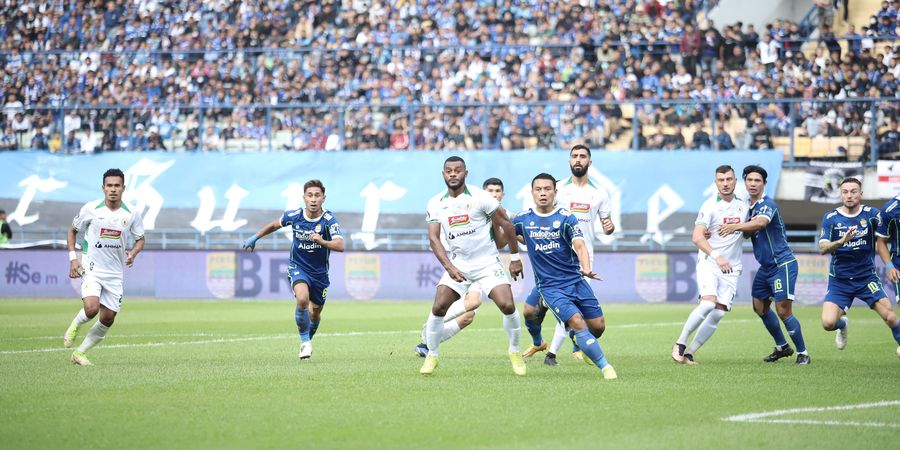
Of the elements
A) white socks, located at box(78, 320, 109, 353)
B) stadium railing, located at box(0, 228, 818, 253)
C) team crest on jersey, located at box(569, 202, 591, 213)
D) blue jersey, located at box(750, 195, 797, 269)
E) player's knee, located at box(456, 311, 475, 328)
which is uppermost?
team crest on jersey, located at box(569, 202, 591, 213)

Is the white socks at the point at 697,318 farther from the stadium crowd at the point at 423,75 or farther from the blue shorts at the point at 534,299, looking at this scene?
the stadium crowd at the point at 423,75

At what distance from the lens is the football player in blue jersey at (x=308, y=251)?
13844mm

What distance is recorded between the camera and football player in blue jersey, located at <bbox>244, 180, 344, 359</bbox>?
13.8m

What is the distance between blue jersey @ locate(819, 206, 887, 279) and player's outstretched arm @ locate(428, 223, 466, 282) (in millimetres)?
4475

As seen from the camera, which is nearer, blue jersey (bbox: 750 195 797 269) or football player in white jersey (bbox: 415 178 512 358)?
football player in white jersey (bbox: 415 178 512 358)

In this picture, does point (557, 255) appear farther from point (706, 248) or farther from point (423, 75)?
point (423, 75)

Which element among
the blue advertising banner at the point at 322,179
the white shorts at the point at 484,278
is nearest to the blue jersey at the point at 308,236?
the white shorts at the point at 484,278

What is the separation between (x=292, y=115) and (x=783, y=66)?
13373mm

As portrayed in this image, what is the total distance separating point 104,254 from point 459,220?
4.35 m

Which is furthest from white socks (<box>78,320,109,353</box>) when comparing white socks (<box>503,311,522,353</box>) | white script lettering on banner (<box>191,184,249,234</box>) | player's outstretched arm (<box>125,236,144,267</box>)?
white script lettering on banner (<box>191,184,249,234</box>)

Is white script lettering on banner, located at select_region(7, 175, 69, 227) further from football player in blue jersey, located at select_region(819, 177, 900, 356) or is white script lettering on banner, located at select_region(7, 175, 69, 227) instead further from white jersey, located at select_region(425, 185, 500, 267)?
football player in blue jersey, located at select_region(819, 177, 900, 356)

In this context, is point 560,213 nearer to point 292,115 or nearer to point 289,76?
point 292,115

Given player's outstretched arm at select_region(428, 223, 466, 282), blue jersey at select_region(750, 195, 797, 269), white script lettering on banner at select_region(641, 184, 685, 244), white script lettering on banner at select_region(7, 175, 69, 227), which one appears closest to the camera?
player's outstretched arm at select_region(428, 223, 466, 282)

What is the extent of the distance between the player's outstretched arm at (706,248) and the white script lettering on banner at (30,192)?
2367cm
